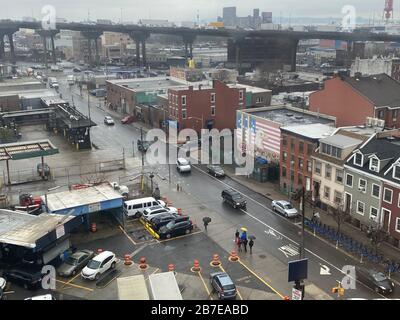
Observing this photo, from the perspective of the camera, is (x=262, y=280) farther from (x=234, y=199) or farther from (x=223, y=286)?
(x=234, y=199)

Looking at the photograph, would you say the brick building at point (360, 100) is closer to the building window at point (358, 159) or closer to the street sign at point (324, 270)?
the building window at point (358, 159)

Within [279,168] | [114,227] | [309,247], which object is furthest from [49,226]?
[279,168]

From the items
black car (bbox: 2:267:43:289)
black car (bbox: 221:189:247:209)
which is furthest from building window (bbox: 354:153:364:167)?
black car (bbox: 2:267:43:289)

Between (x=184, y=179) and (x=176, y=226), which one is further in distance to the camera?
(x=184, y=179)

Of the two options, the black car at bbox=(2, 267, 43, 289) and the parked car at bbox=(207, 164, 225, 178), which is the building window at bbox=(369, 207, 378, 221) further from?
the black car at bbox=(2, 267, 43, 289)

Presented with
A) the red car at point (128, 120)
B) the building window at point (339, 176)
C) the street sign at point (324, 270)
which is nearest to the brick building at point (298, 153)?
the building window at point (339, 176)
